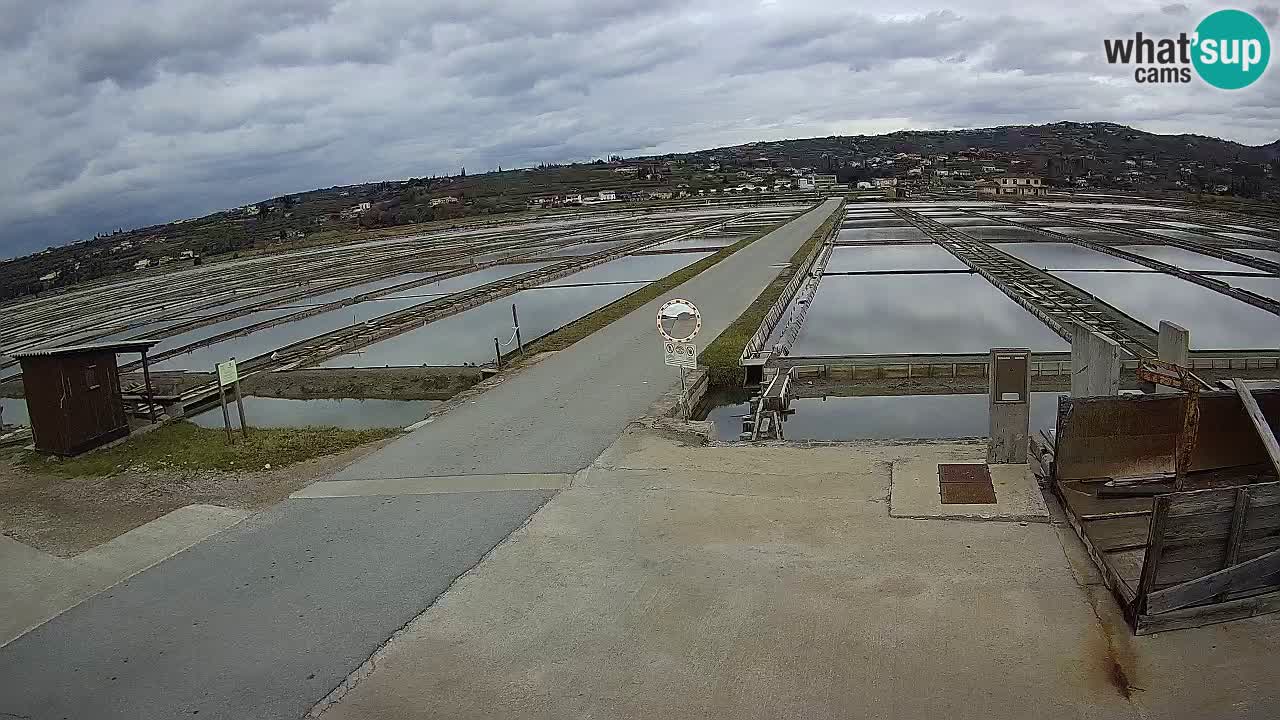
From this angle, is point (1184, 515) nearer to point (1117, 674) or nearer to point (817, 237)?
point (1117, 674)

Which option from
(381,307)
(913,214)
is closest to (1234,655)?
(381,307)

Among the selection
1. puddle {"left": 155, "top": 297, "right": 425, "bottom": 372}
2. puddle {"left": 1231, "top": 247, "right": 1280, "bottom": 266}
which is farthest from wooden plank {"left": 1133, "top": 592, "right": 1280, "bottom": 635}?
puddle {"left": 1231, "top": 247, "right": 1280, "bottom": 266}

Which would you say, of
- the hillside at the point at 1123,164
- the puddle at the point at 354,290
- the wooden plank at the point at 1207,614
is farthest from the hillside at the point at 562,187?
the wooden plank at the point at 1207,614

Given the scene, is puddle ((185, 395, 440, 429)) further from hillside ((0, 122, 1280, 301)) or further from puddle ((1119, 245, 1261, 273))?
hillside ((0, 122, 1280, 301))

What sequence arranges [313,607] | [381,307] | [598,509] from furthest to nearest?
1. [381,307]
2. [598,509]
3. [313,607]

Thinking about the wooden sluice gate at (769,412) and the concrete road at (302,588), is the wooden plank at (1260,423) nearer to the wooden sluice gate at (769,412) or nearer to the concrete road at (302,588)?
the concrete road at (302,588)

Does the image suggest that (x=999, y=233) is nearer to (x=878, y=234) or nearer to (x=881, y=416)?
(x=878, y=234)

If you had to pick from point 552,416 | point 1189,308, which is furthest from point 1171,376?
point 1189,308
